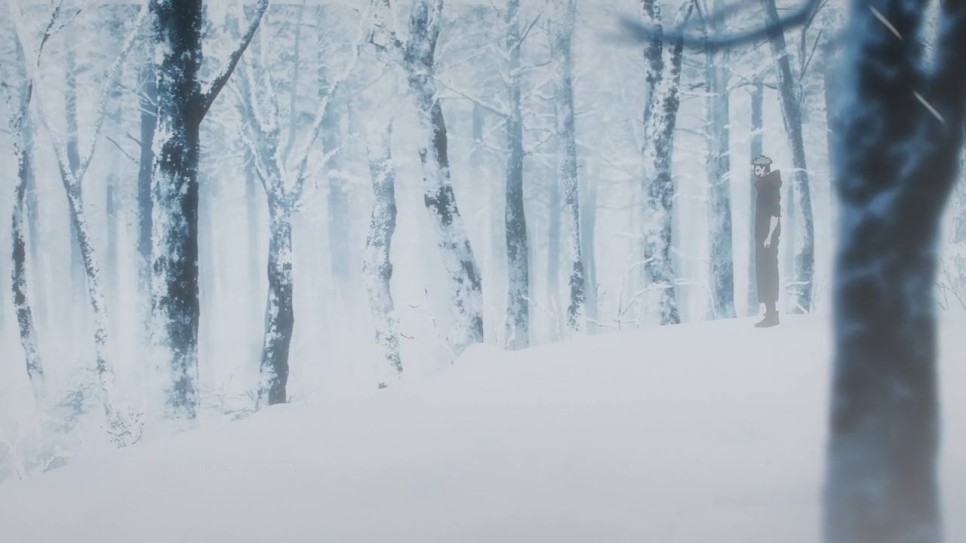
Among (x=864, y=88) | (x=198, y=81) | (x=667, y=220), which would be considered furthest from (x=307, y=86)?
(x=864, y=88)

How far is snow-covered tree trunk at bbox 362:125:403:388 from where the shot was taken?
4.98m

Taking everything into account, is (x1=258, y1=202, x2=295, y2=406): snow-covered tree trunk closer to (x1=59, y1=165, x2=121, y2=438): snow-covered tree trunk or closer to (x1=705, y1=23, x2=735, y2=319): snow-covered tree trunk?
(x1=59, y1=165, x2=121, y2=438): snow-covered tree trunk

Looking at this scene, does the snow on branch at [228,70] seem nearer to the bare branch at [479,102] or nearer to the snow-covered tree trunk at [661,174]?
the bare branch at [479,102]

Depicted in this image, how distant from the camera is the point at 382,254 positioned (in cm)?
523

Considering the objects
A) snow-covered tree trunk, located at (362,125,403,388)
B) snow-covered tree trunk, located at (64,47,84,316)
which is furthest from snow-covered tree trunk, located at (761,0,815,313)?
snow-covered tree trunk, located at (64,47,84,316)

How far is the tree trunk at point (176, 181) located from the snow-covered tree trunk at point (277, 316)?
1091mm

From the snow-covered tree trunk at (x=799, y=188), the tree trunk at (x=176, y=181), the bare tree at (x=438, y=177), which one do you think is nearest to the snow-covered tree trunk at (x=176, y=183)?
the tree trunk at (x=176, y=181)

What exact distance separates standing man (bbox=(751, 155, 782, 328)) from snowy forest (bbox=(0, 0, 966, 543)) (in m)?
0.33

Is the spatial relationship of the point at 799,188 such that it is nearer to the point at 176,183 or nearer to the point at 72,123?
the point at 176,183

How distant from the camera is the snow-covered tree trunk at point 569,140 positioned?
198 inches

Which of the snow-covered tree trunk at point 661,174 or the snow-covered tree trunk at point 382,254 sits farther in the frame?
the snow-covered tree trunk at point 382,254

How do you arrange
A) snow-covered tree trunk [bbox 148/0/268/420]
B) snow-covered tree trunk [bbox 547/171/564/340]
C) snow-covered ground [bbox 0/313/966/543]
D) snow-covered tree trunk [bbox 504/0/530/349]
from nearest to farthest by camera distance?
snow-covered ground [bbox 0/313/966/543] → snow-covered tree trunk [bbox 148/0/268/420] → snow-covered tree trunk [bbox 504/0/530/349] → snow-covered tree trunk [bbox 547/171/564/340]

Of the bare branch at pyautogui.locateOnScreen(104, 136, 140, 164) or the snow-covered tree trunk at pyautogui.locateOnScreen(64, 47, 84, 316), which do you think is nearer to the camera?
the snow-covered tree trunk at pyautogui.locateOnScreen(64, 47, 84, 316)

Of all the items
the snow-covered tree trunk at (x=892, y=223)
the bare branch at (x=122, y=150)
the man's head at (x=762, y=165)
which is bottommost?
the snow-covered tree trunk at (x=892, y=223)
